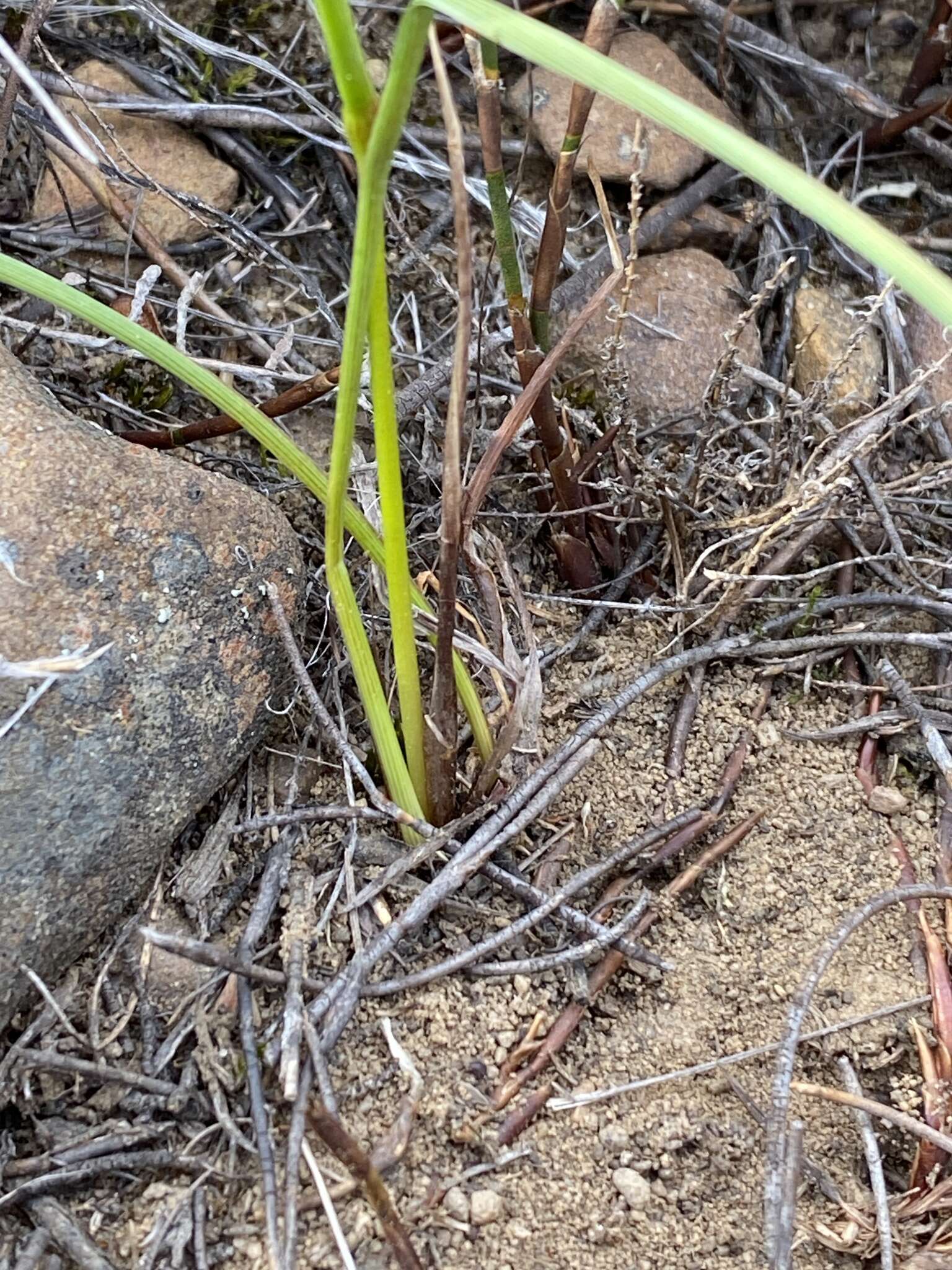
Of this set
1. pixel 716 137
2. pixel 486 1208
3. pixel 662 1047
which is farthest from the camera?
pixel 662 1047

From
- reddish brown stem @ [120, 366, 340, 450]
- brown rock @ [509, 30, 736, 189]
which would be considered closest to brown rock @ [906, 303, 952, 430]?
brown rock @ [509, 30, 736, 189]

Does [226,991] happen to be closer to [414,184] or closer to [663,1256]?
[663,1256]

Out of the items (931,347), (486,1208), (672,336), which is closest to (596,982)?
(486,1208)

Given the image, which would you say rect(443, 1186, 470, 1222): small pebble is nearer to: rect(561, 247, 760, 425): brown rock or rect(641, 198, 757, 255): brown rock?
rect(561, 247, 760, 425): brown rock

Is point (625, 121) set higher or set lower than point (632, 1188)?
higher

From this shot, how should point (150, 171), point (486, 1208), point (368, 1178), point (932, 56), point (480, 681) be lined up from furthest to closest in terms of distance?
point (932, 56)
point (150, 171)
point (480, 681)
point (486, 1208)
point (368, 1178)

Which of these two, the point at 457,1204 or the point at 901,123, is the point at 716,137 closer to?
the point at 457,1204

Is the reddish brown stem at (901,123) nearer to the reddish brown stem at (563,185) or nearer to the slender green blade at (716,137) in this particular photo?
the reddish brown stem at (563,185)
